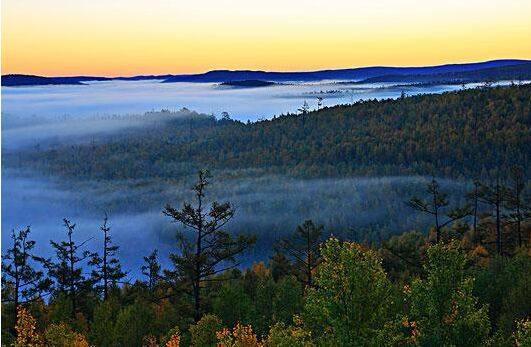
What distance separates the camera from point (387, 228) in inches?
5935

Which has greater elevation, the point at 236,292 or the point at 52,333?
the point at 52,333

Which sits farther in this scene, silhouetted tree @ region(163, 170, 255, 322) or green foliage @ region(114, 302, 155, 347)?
green foliage @ region(114, 302, 155, 347)

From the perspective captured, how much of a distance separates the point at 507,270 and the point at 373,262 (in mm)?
27305

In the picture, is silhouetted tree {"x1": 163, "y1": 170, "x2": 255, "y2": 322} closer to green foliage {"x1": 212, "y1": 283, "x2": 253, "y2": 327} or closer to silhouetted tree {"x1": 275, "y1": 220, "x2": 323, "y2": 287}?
silhouetted tree {"x1": 275, "y1": 220, "x2": 323, "y2": 287}

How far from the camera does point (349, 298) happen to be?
19.8 metres

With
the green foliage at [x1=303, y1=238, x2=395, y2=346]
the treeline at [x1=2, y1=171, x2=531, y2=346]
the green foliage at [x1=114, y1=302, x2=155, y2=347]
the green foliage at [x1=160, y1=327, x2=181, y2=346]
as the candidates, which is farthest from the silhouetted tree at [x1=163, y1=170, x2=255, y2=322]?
the green foliage at [x1=114, y1=302, x2=155, y2=347]

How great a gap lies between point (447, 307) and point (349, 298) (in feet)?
23.4

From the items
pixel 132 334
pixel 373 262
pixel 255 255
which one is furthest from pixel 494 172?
pixel 373 262

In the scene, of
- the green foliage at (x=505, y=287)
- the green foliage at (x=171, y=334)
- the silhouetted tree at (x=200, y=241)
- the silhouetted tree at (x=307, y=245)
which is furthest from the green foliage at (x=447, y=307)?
the green foliage at (x=505, y=287)

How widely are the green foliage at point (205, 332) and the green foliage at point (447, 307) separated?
10321 millimetres

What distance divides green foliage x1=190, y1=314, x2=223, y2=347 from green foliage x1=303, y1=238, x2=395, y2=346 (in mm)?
10977

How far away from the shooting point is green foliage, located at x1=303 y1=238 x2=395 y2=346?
19.5 metres

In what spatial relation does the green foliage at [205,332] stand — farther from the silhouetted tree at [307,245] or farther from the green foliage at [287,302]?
the green foliage at [287,302]

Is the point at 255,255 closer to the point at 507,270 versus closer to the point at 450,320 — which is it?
the point at 507,270
